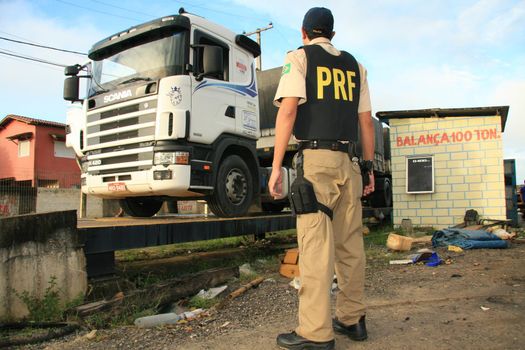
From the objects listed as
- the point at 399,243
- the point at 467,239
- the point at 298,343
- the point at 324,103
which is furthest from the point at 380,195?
the point at 298,343

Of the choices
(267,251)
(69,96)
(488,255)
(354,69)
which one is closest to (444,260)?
(488,255)

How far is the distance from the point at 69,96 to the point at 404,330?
5799mm

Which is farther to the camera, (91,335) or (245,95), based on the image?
(245,95)

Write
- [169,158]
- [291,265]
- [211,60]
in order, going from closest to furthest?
[169,158], [211,60], [291,265]

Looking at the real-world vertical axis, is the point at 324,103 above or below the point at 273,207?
above

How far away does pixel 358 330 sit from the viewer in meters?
2.97

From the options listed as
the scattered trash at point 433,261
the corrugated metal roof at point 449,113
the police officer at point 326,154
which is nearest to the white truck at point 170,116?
the police officer at point 326,154

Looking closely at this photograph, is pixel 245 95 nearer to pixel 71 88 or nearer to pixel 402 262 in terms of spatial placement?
pixel 71 88

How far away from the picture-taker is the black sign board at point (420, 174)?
1048 centimetres

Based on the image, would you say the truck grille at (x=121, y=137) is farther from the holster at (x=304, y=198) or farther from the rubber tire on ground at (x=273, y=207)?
the rubber tire on ground at (x=273, y=207)

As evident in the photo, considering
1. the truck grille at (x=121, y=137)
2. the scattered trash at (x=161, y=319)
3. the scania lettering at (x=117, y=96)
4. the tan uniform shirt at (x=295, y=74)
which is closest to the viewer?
the tan uniform shirt at (x=295, y=74)

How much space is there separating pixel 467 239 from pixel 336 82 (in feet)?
18.2

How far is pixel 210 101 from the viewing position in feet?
19.5

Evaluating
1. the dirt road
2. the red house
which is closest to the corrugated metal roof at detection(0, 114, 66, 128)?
the red house
